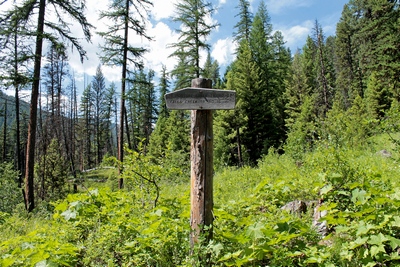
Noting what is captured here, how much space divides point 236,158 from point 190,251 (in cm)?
2026

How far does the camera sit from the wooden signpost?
9.96 feet

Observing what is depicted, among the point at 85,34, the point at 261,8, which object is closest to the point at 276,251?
the point at 85,34

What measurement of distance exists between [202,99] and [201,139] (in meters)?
0.47

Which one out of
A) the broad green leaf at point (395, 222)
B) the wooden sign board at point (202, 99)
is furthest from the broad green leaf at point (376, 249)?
the wooden sign board at point (202, 99)

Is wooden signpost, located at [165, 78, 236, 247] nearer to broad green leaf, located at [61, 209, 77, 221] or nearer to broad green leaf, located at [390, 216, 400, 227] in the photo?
broad green leaf, located at [390, 216, 400, 227]

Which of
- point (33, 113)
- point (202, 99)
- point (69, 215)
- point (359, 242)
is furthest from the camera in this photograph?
point (33, 113)

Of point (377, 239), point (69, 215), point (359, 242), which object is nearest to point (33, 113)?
point (69, 215)

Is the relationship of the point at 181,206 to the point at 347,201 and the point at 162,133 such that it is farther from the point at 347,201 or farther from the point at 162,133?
the point at 162,133

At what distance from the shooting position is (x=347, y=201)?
354 cm

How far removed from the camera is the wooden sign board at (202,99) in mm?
3012

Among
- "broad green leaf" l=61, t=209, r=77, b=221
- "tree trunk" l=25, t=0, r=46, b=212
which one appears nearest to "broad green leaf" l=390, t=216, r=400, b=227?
"broad green leaf" l=61, t=209, r=77, b=221

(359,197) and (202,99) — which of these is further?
(202,99)

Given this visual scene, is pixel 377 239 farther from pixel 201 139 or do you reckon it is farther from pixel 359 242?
pixel 201 139

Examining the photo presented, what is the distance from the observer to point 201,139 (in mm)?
3141
